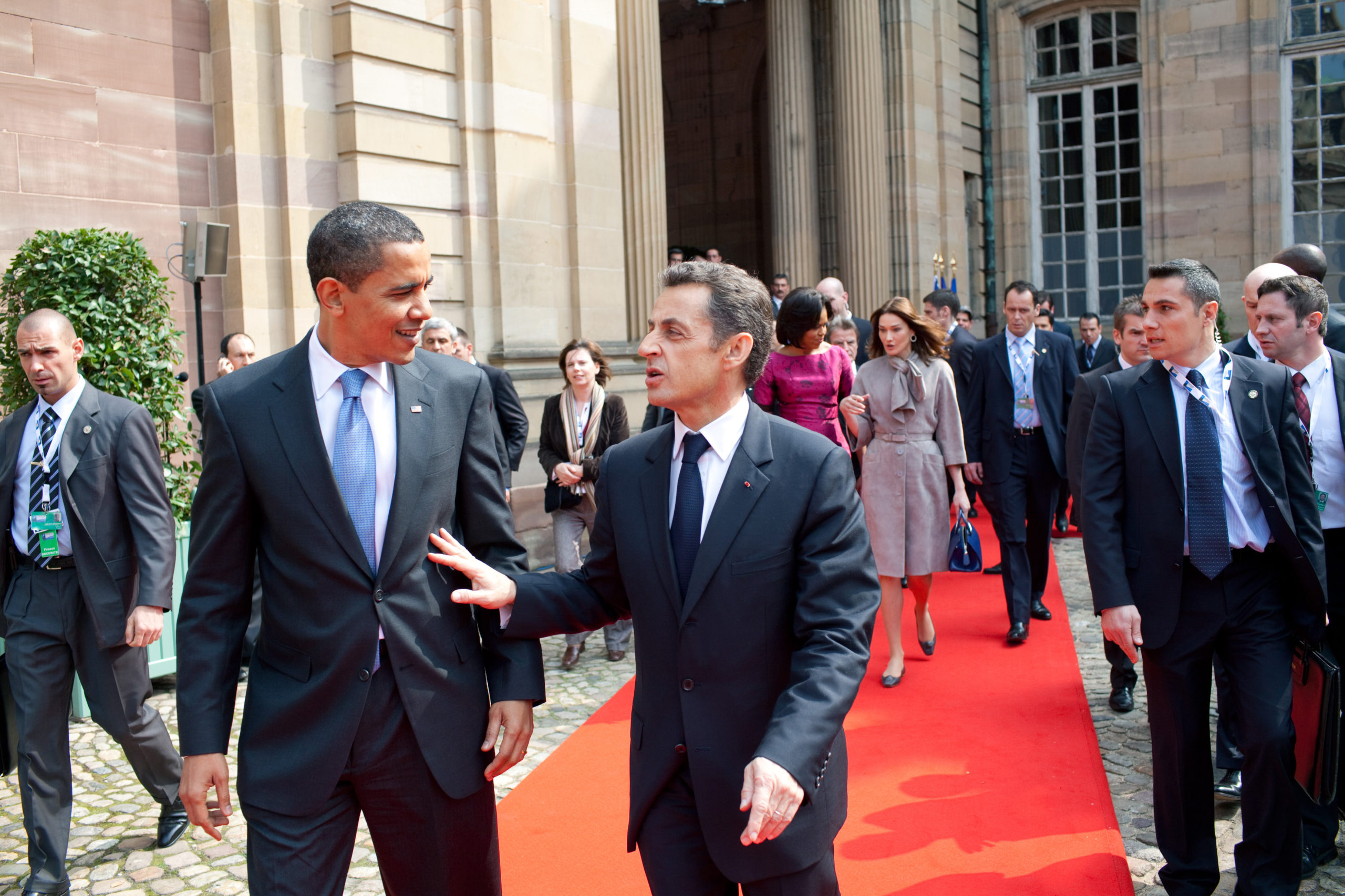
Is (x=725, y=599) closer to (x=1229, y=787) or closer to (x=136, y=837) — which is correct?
(x=1229, y=787)

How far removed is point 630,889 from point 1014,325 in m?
4.90

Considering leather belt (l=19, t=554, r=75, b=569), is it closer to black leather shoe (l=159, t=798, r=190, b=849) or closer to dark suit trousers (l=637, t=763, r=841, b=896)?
black leather shoe (l=159, t=798, r=190, b=849)

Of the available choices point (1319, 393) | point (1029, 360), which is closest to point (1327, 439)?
point (1319, 393)

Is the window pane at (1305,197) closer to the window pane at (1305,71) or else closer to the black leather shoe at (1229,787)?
the window pane at (1305,71)

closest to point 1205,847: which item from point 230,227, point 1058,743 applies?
point 1058,743

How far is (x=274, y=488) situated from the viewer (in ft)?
8.10

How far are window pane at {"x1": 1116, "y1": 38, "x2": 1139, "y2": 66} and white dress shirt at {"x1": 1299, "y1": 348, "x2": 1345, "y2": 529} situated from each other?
15659 mm

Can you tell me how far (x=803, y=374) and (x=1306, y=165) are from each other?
14027 mm

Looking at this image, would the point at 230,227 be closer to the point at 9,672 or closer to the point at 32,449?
the point at 32,449

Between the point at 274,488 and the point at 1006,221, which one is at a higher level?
the point at 1006,221

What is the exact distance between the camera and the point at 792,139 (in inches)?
582

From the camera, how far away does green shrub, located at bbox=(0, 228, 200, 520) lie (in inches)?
247

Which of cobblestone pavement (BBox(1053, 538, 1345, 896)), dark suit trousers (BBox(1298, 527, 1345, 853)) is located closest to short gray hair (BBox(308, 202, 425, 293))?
cobblestone pavement (BBox(1053, 538, 1345, 896))

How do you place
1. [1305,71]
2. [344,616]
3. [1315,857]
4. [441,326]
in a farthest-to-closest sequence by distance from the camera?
1. [1305,71]
2. [441,326]
3. [1315,857]
4. [344,616]
